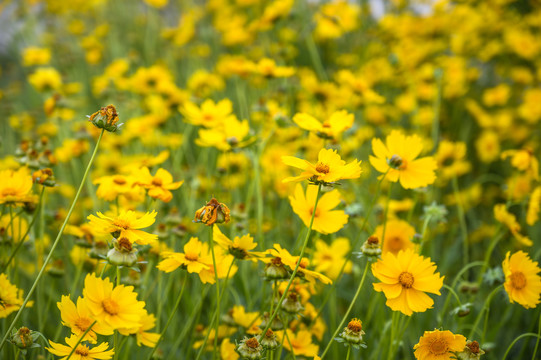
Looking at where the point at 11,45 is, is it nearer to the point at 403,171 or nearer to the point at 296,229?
the point at 296,229

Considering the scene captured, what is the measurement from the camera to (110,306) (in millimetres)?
685

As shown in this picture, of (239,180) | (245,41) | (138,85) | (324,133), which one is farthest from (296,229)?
(245,41)

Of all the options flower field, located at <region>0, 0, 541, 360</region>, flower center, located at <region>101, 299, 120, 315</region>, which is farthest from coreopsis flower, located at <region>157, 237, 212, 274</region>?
flower center, located at <region>101, 299, 120, 315</region>

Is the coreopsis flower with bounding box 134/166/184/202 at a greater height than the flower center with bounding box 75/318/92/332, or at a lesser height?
greater

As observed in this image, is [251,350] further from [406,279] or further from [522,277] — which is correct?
[522,277]

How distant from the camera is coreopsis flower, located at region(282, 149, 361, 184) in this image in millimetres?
735

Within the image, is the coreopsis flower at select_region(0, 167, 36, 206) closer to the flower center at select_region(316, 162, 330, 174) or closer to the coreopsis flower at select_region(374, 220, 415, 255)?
the flower center at select_region(316, 162, 330, 174)

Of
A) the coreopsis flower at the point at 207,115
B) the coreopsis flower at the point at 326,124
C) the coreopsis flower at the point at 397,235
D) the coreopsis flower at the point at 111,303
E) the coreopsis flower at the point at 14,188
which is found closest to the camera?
the coreopsis flower at the point at 111,303

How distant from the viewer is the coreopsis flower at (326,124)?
1.02 m

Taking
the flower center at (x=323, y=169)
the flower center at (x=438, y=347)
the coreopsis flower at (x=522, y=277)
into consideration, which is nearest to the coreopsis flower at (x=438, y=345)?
the flower center at (x=438, y=347)

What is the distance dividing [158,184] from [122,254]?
29 centimetres

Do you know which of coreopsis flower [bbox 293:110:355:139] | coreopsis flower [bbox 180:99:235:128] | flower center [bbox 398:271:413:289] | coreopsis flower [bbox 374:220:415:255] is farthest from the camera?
coreopsis flower [bbox 180:99:235:128]

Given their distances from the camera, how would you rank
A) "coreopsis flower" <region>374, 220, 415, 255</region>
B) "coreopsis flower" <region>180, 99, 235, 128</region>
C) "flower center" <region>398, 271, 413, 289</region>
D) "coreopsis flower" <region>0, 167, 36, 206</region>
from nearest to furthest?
"flower center" <region>398, 271, 413, 289</region>, "coreopsis flower" <region>0, 167, 36, 206</region>, "coreopsis flower" <region>374, 220, 415, 255</region>, "coreopsis flower" <region>180, 99, 235, 128</region>

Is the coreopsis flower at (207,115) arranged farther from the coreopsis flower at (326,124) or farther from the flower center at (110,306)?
the flower center at (110,306)
